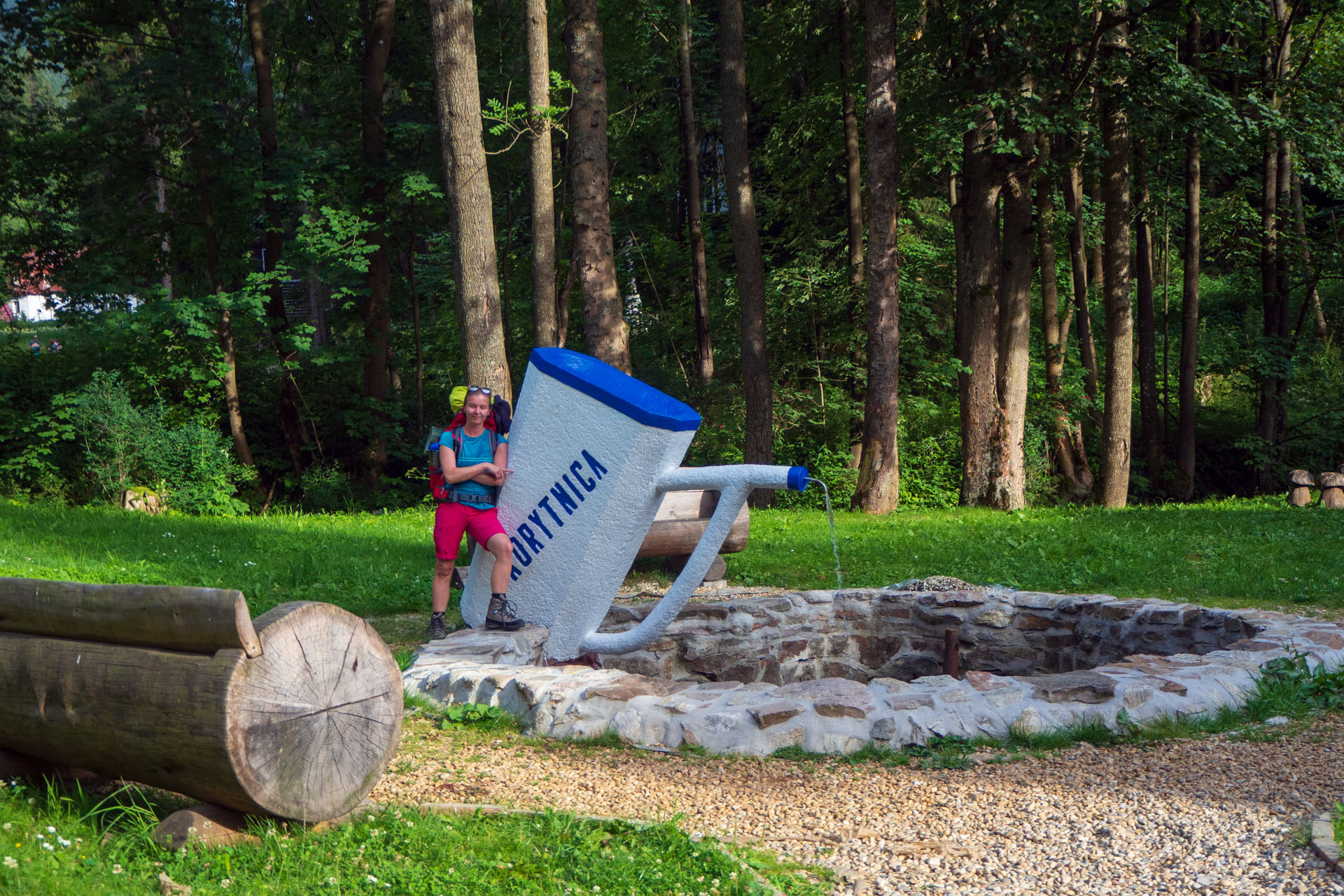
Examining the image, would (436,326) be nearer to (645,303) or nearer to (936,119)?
(645,303)

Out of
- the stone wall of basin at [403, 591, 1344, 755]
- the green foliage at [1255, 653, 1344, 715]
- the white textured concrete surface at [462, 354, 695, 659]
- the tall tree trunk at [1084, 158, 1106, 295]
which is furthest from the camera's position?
the tall tree trunk at [1084, 158, 1106, 295]

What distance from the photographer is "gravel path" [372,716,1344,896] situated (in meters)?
3.17

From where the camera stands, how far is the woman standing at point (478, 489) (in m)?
5.70

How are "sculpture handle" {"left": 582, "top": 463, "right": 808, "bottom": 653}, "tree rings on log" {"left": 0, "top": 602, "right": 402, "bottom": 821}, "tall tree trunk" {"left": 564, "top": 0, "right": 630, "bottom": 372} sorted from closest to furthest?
"tree rings on log" {"left": 0, "top": 602, "right": 402, "bottom": 821}
"sculpture handle" {"left": 582, "top": 463, "right": 808, "bottom": 653}
"tall tree trunk" {"left": 564, "top": 0, "right": 630, "bottom": 372}

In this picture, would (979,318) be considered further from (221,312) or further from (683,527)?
(221,312)

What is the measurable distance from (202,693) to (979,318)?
41.5ft

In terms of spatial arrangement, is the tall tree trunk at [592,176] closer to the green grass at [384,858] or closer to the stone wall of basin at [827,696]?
the stone wall of basin at [827,696]

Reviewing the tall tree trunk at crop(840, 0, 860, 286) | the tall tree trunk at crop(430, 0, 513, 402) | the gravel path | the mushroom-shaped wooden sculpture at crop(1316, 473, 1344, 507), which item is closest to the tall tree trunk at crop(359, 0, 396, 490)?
the tall tree trunk at crop(430, 0, 513, 402)

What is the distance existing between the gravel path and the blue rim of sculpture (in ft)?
5.55

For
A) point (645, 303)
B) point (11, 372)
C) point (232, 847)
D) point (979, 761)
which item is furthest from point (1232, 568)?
point (11, 372)

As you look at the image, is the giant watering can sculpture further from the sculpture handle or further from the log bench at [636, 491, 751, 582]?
the log bench at [636, 491, 751, 582]

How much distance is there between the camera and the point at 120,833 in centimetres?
320

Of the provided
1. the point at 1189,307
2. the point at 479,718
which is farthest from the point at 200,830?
the point at 1189,307

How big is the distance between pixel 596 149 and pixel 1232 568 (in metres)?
7.04
